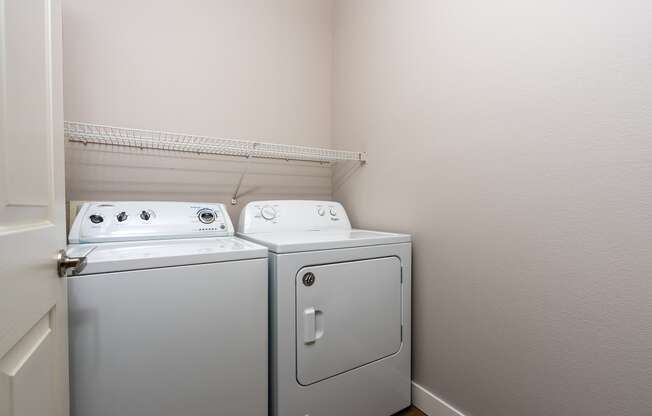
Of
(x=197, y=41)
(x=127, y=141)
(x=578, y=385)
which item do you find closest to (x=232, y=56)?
(x=197, y=41)

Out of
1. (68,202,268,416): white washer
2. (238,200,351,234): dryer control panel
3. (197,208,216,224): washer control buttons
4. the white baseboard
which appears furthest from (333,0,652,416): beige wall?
(197,208,216,224): washer control buttons

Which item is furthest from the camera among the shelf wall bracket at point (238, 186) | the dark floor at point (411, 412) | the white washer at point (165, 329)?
the shelf wall bracket at point (238, 186)

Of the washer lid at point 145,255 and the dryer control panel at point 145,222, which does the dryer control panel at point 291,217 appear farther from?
the washer lid at point 145,255

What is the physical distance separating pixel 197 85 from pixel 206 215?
820 millimetres

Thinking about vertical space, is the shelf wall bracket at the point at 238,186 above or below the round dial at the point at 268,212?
above

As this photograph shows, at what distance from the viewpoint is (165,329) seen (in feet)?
2.93

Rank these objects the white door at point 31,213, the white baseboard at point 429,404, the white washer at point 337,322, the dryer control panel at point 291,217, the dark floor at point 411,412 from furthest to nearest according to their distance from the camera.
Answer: the dryer control panel at point 291,217, the dark floor at point 411,412, the white baseboard at point 429,404, the white washer at point 337,322, the white door at point 31,213

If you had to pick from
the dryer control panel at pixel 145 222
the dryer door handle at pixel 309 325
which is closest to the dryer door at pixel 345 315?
the dryer door handle at pixel 309 325

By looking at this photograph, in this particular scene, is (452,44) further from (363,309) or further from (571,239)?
(363,309)

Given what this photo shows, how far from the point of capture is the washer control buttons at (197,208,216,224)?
4.72 feet

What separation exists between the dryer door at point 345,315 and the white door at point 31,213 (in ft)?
2.29

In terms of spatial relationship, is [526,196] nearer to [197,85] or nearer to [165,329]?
[165,329]

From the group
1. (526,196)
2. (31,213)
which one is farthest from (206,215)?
(526,196)

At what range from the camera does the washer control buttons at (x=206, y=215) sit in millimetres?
1438
